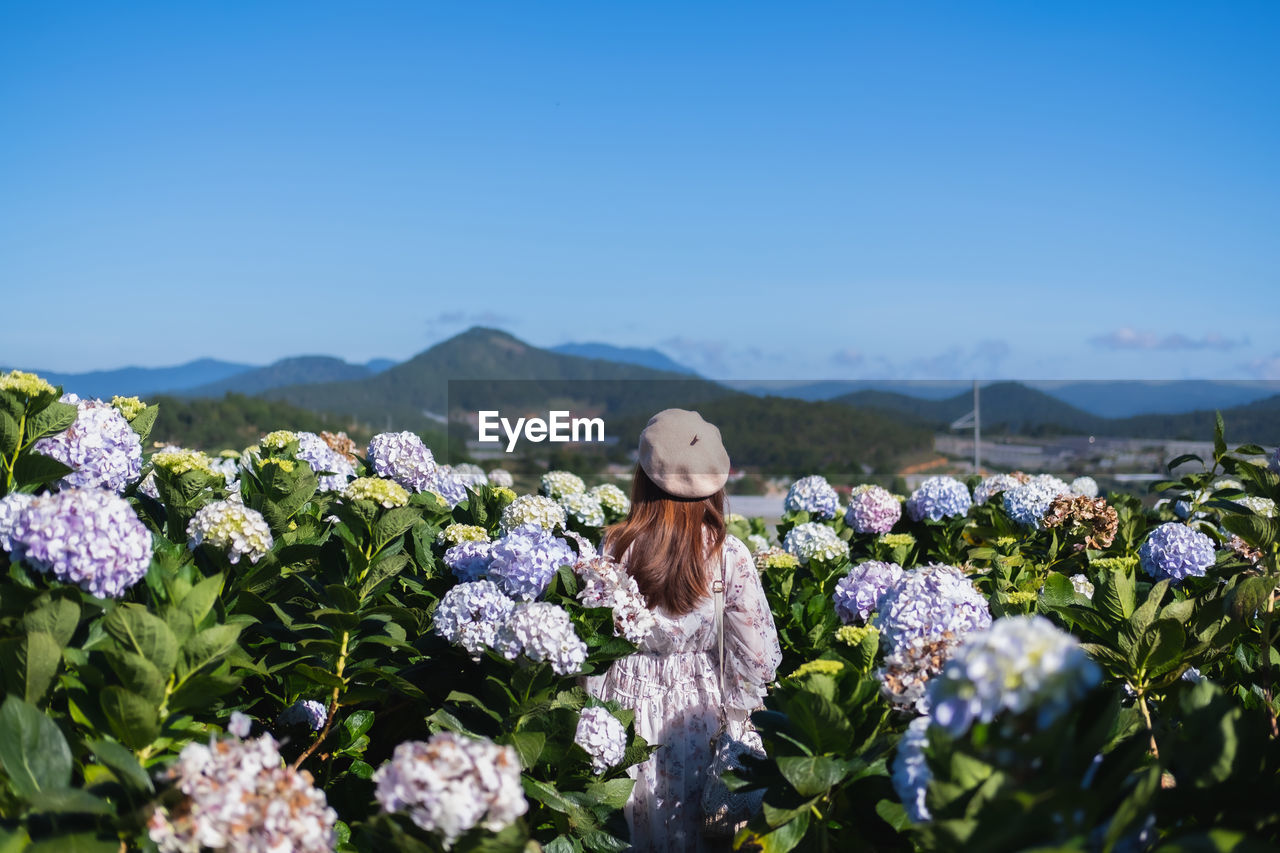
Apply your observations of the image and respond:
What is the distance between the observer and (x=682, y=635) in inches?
115

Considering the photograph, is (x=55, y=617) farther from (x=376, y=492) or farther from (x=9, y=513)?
(x=376, y=492)

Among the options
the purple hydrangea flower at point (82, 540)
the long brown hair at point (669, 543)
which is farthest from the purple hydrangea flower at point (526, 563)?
the purple hydrangea flower at point (82, 540)

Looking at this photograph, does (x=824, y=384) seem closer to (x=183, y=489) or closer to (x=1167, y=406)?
(x=1167, y=406)

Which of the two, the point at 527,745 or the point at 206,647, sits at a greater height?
the point at 206,647

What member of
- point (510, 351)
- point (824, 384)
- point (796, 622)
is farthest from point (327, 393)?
point (796, 622)

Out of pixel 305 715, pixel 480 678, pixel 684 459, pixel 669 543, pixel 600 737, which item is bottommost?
pixel 305 715

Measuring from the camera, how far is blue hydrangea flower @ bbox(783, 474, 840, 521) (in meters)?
4.93

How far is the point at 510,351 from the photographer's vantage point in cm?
11844

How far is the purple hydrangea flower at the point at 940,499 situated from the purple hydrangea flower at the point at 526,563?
8.66 ft

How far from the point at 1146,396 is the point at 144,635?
38.3ft

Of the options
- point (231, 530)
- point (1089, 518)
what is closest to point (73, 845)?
point (231, 530)

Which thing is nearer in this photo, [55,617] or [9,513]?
[55,617]

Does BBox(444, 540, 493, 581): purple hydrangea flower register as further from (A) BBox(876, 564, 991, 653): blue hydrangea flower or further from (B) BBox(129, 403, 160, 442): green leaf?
(A) BBox(876, 564, 991, 653): blue hydrangea flower

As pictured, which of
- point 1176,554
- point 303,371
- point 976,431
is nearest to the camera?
point 1176,554
